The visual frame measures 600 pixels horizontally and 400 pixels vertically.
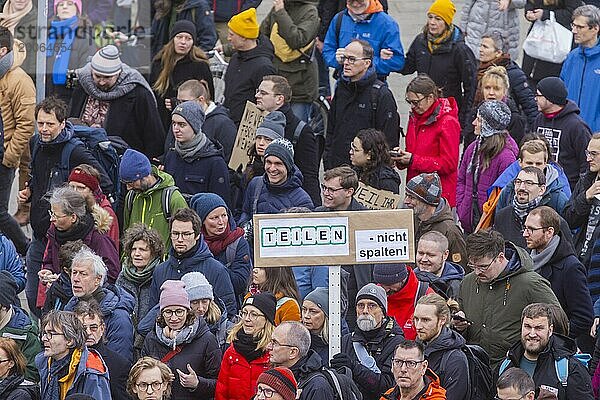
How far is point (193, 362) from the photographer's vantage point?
9508mm

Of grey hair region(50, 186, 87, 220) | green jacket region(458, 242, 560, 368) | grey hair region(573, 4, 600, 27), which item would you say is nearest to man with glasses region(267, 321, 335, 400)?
green jacket region(458, 242, 560, 368)

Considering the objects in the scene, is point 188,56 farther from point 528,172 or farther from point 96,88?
point 528,172

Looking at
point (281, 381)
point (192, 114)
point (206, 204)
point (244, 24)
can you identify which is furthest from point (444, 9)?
point (281, 381)

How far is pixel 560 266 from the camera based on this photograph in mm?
10180

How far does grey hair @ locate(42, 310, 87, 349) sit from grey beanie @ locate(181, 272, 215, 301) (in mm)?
815

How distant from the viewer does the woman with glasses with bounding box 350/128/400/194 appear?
11.7 meters

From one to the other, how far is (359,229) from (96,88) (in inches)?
174

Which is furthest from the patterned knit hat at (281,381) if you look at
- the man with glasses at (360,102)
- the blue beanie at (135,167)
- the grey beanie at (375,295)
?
the man with glasses at (360,102)

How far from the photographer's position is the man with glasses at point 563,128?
12.4 metres

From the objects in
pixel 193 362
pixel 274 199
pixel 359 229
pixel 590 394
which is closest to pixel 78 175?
pixel 274 199

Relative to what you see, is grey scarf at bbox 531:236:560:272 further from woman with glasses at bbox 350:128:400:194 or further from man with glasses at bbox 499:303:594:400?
woman with glasses at bbox 350:128:400:194

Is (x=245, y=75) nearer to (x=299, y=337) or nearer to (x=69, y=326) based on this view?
(x=69, y=326)

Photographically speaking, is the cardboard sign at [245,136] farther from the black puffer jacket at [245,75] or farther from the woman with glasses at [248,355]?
the woman with glasses at [248,355]

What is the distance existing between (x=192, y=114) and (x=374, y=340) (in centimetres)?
305
